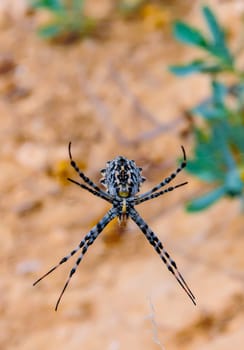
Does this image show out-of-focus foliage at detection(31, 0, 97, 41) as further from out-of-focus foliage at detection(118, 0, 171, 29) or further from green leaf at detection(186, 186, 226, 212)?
green leaf at detection(186, 186, 226, 212)

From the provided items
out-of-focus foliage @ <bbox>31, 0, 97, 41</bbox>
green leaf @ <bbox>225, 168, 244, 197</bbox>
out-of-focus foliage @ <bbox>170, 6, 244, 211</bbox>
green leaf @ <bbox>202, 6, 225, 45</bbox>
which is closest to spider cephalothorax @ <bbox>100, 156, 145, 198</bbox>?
out-of-focus foliage @ <bbox>170, 6, 244, 211</bbox>

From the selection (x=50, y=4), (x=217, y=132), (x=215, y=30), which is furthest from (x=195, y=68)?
(x=50, y=4)

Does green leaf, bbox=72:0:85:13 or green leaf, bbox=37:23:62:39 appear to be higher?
green leaf, bbox=72:0:85:13

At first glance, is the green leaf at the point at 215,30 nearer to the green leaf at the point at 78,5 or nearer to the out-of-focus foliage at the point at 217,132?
the out-of-focus foliage at the point at 217,132

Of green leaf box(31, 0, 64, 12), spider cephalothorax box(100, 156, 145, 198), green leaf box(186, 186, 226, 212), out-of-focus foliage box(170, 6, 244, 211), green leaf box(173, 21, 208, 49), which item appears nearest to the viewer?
spider cephalothorax box(100, 156, 145, 198)

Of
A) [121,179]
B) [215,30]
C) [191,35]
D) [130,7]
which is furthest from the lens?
[130,7]

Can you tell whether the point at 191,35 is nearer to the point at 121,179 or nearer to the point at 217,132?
the point at 217,132

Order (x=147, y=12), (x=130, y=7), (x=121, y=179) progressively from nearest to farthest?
1. (x=121, y=179)
2. (x=130, y=7)
3. (x=147, y=12)

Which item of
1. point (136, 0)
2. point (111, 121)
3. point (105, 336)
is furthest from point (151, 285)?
point (136, 0)
